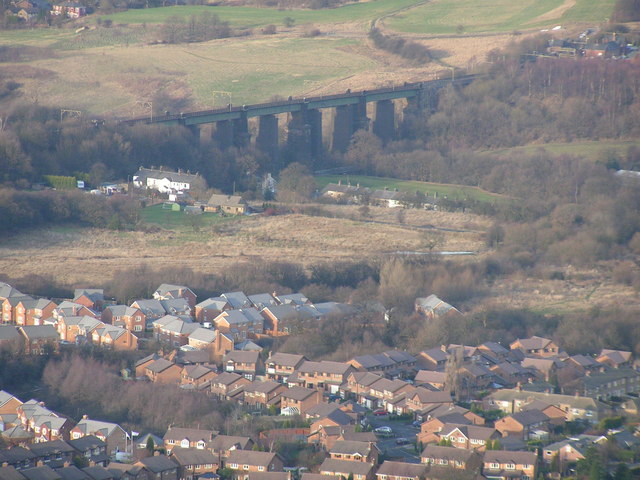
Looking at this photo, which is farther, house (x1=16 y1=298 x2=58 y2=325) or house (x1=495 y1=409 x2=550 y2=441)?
house (x1=16 y1=298 x2=58 y2=325)

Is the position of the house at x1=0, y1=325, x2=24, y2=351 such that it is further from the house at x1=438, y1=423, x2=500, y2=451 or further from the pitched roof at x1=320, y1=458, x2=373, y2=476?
the house at x1=438, y1=423, x2=500, y2=451

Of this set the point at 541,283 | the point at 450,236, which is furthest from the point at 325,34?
the point at 541,283

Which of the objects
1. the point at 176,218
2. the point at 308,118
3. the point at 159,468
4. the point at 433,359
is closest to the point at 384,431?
the point at 433,359

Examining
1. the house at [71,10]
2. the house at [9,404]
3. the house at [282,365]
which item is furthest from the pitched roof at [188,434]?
the house at [71,10]

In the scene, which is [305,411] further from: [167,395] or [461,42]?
[461,42]

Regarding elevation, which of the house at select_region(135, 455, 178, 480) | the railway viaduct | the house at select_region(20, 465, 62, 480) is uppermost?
the house at select_region(20, 465, 62, 480)

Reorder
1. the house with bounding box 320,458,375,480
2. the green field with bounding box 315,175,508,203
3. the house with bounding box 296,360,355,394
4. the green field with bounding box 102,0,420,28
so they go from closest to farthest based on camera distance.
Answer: the house with bounding box 320,458,375,480, the house with bounding box 296,360,355,394, the green field with bounding box 315,175,508,203, the green field with bounding box 102,0,420,28

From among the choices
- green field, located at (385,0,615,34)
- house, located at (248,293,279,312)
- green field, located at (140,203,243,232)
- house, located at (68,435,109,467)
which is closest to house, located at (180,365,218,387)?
house, located at (68,435,109,467)
